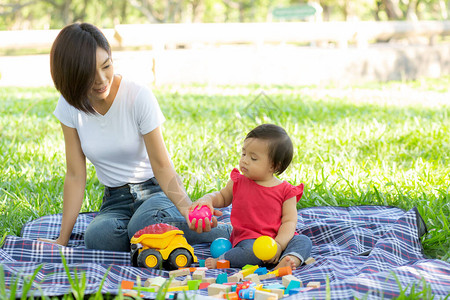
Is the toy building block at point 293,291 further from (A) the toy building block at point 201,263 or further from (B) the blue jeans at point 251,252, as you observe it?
(A) the toy building block at point 201,263

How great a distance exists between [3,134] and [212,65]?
4.86 m

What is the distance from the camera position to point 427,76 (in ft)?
33.9

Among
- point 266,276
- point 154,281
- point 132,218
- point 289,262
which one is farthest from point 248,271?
point 132,218

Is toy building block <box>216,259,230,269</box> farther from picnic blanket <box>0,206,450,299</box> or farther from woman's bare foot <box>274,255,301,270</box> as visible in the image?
woman's bare foot <box>274,255,301,270</box>

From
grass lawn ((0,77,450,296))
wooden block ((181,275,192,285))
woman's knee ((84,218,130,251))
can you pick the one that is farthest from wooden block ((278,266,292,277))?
woman's knee ((84,218,130,251))

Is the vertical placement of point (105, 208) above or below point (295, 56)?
below

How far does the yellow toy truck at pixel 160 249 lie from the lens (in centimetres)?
243

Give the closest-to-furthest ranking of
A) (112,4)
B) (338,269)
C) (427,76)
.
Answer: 1. (338,269)
2. (427,76)
3. (112,4)

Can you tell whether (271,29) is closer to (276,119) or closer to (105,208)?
(276,119)

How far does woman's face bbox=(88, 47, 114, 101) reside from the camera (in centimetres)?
252

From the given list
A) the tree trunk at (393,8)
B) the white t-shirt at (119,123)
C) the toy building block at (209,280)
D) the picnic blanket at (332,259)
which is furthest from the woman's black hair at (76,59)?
the tree trunk at (393,8)

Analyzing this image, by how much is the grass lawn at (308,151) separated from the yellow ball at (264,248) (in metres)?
0.76

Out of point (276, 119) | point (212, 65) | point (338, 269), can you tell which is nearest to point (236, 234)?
A: point (338, 269)

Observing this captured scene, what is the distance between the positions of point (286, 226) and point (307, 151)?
5.50ft
